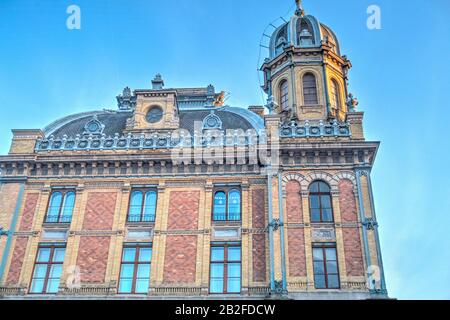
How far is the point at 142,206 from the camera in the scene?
78.0ft

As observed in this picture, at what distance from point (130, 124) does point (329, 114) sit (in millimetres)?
10969

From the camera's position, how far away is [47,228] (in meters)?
23.4

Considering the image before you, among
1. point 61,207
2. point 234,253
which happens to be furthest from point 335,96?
point 61,207

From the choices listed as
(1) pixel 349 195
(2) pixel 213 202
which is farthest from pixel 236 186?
(1) pixel 349 195

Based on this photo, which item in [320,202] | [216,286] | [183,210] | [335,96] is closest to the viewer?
[216,286]

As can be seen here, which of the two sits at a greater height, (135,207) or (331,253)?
(135,207)

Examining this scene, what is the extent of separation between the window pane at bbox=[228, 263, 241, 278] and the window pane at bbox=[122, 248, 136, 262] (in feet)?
13.9

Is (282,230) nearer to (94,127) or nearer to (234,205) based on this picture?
(234,205)

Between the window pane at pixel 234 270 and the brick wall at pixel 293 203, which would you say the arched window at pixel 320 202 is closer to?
the brick wall at pixel 293 203

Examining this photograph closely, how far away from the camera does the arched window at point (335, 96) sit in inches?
1181

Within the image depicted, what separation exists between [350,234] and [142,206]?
30.7 ft
